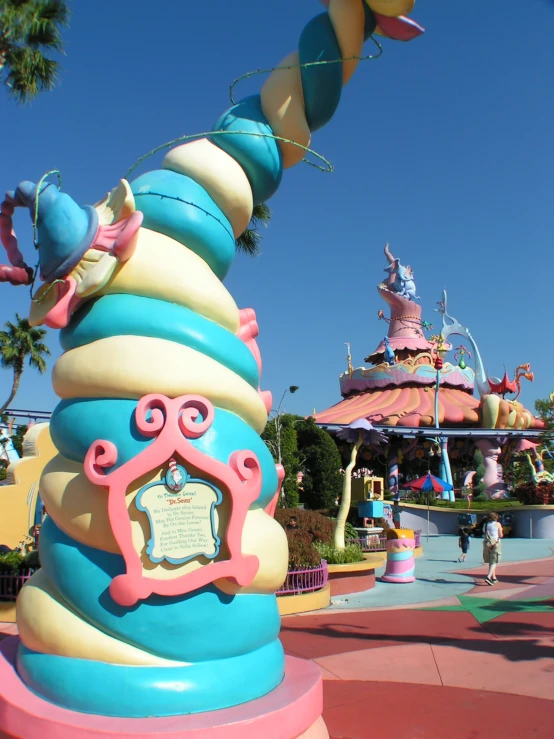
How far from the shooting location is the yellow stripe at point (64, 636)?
154 inches

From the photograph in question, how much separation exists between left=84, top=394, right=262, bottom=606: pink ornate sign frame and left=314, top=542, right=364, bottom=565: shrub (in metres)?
8.65

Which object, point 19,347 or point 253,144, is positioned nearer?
point 253,144

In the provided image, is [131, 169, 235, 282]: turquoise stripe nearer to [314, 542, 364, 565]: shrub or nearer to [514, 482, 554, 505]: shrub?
[314, 542, 364, 565]: shrub

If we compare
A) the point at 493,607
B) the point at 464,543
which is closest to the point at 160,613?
the point at 493,607

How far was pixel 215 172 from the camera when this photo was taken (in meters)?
5.10

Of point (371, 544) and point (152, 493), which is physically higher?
point (152, 493)

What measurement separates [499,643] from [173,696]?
17.3ft

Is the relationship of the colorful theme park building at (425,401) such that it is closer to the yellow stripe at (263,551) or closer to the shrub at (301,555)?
the shrub at (301,555)

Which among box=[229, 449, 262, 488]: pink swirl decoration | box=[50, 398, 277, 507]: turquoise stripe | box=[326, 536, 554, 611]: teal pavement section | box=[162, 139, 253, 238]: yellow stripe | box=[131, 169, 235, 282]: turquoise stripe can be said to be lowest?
box=[326, 536, 554, 611]: teal pavement section

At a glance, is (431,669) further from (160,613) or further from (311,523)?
(311,523)

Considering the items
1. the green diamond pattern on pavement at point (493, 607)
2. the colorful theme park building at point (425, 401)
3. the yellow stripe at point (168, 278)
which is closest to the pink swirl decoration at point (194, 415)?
the yellow stripe at point (168, 278)

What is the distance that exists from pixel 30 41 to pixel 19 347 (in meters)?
19.8

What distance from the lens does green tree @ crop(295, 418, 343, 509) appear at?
2564cm

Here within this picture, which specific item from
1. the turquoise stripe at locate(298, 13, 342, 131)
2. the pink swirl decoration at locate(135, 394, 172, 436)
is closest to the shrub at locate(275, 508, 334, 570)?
the pink swirl decoration at locate(135, 394, 172, 436)
